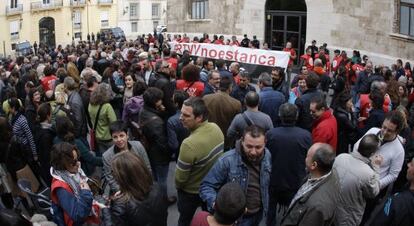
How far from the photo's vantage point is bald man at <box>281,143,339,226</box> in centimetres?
395

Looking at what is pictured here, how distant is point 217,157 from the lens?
5328mm

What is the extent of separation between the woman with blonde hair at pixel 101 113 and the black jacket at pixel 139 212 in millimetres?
3422

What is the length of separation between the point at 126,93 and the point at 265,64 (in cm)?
581

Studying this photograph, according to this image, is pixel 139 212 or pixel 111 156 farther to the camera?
pixel 111 156

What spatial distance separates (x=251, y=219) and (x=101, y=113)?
10.6 ft

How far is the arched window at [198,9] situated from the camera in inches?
1069

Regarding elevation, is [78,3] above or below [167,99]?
above

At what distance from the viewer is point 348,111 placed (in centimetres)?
734

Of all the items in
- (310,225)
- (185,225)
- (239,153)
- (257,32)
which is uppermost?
(257,32)

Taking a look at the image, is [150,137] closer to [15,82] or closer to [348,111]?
[348,111]

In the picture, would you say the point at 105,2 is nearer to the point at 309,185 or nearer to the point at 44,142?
the point at 44,142

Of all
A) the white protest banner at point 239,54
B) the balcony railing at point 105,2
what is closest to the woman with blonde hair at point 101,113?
the white protest banner at point 239,54

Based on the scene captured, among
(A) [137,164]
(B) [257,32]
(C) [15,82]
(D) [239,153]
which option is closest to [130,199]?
(A) [137,164]

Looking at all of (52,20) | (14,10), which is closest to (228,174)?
(14,10)
